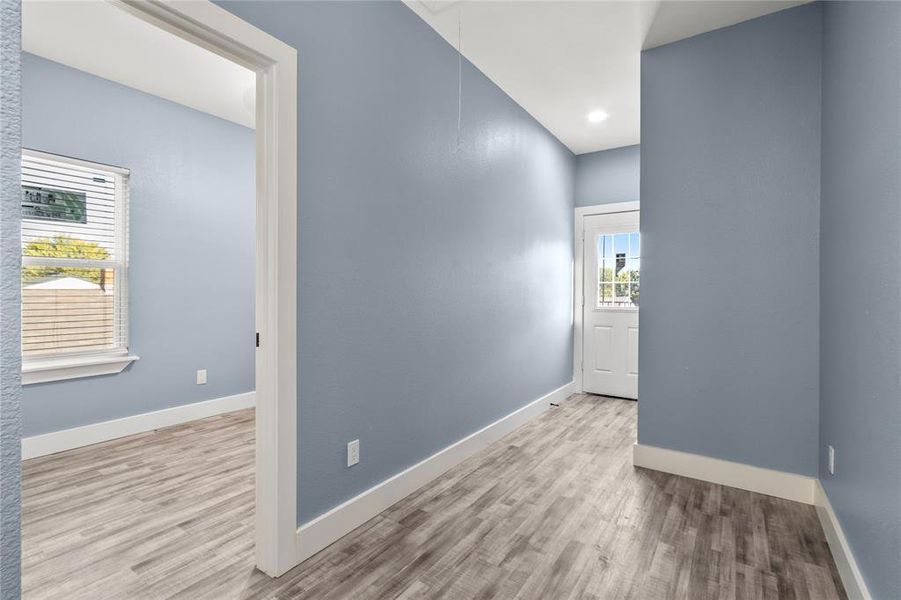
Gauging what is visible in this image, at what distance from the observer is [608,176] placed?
15.6 feet

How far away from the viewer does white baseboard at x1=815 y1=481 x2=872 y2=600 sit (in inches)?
59.6

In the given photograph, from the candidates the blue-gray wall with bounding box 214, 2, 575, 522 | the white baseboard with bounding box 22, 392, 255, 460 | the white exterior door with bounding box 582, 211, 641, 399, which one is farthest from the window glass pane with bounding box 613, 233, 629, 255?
the white baseboard with bounding box 22, 392, 255, 460

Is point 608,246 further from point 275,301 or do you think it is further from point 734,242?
point 275,301

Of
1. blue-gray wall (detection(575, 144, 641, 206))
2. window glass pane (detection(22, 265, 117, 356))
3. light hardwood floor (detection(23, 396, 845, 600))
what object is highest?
blue-gray wall (detection(575, 144, 641, 206))

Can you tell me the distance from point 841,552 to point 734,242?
5.33 ft

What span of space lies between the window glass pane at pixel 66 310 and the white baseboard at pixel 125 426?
58cm

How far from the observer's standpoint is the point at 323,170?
1931 millimetres

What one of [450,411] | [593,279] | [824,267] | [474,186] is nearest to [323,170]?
[474,186]

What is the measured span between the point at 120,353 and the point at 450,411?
8.64 feet

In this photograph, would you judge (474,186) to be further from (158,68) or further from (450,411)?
(158,68)

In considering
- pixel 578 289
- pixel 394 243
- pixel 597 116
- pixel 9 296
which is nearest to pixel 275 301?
pixel 394 243

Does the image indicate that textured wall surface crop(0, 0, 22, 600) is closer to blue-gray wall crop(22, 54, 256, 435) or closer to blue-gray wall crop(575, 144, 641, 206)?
blue-gray wall crop(22, 54, 256, 435)

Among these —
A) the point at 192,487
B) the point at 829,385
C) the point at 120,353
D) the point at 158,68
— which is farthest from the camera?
the point at 120,353

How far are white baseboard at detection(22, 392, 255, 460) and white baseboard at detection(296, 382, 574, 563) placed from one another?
2.38 m
